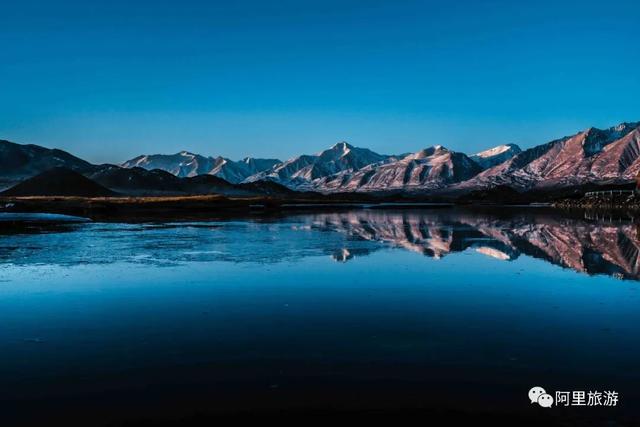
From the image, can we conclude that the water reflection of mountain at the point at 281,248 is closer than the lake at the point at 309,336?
No

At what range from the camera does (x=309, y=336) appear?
16484 millimetres

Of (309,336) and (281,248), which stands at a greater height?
(281,248)

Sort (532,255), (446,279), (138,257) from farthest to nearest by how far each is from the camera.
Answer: (532,255) → (138,257) → (446,279)

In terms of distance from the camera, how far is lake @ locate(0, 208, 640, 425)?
457 inches

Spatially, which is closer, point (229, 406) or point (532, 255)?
point (229, 406)

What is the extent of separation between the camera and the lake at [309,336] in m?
11.6

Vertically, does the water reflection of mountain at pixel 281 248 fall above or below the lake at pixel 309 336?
above

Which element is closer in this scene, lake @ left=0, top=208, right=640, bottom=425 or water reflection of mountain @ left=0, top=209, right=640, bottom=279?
lake @ left=0, top=208, right=640, bottom=425

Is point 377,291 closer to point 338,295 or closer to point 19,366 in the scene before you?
point 338,295

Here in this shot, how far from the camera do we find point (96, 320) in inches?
742

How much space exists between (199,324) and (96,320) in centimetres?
399

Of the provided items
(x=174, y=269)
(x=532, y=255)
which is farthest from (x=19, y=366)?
(x=532, y=255)

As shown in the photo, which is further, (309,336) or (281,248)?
(281,248)

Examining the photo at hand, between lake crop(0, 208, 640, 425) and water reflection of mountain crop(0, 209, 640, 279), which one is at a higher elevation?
water reflection of mountain crop(0, 209, 640, 279)
